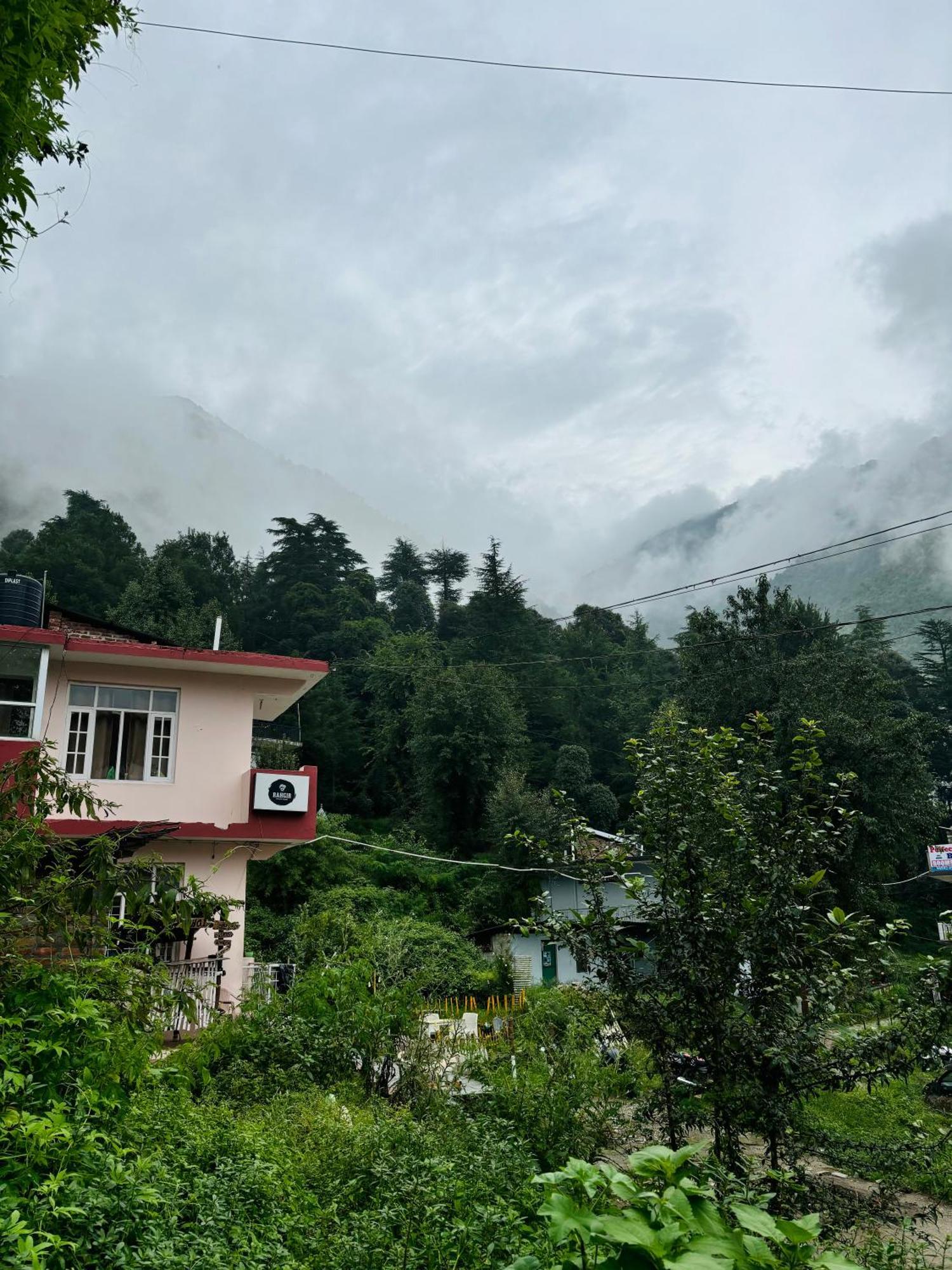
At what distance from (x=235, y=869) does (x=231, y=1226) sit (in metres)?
12.3

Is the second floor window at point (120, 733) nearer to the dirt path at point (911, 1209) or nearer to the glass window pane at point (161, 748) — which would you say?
the glass window pane at point (161, 748)

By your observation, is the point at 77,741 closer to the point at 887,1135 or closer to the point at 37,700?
the point at 37,700

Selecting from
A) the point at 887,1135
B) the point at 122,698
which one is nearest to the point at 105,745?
the point at 122,698

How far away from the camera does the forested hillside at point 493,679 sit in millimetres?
34344

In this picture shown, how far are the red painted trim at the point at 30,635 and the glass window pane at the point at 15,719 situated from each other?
1.03 meters

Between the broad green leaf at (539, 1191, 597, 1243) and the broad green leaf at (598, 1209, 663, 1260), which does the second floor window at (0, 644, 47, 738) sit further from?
the broad green leaf at (598, 1209, 663, 1260)

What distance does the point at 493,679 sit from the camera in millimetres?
43031

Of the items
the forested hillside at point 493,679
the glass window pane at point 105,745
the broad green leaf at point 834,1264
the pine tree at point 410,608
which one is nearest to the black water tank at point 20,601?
the glass window pane at point 105,745

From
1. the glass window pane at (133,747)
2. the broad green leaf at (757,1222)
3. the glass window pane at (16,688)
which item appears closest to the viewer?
the broad green leaf at (757,1222)

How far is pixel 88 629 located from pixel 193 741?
2.70 metres

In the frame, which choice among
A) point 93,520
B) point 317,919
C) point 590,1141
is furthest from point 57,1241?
point 93,520

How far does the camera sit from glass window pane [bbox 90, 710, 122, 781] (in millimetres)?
14531

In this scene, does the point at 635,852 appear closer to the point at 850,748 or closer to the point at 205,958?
the point at 205,958

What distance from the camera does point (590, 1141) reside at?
281 inches
